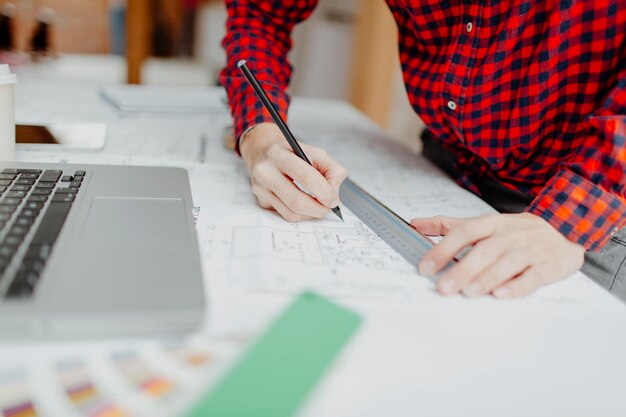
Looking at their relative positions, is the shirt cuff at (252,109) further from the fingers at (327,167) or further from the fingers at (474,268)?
the fingers at (474,268)

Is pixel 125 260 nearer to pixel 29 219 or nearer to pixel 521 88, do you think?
pixel 29 219

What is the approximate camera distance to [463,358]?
38 cm

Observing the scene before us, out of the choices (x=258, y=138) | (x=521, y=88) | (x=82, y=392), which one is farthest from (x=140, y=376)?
(x=521, y=88)

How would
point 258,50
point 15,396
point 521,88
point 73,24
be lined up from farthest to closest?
point 73,24 < point 258,50 < point 521,88 < point 15,396

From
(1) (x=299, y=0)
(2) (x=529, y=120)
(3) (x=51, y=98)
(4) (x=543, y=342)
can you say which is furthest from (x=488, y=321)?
(3) (x=51, y=98)

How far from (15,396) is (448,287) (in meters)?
0.32

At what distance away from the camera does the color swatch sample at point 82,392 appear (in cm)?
29

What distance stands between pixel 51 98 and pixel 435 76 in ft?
2.35

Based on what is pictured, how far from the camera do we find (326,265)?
48 cm

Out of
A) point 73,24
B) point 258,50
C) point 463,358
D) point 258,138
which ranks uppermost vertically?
point 73,24

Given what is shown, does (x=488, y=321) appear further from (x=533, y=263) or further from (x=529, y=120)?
(x=529, y=120)

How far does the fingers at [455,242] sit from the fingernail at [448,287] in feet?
0.08

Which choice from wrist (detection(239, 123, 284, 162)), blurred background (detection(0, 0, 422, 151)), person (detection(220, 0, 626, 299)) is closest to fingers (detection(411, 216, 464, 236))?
person (detection(220, 0, 626, 299))

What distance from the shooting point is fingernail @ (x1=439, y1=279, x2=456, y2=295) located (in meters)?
0.46
